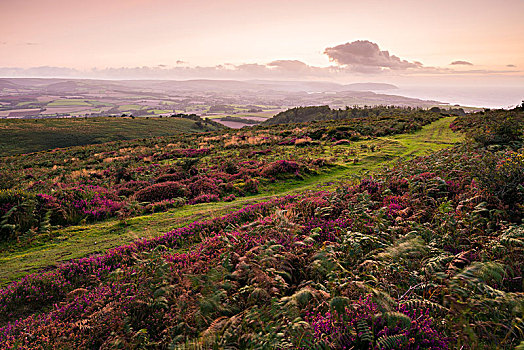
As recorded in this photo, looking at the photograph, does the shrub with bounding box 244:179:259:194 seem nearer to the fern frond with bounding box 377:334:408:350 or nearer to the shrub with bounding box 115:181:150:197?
the shrub with bounding box 115:181:150:197

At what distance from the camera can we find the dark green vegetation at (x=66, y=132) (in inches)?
2591

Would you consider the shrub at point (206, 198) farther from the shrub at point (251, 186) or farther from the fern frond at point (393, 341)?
the fern frond at point (393, 341)

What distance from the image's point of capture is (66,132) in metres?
78.1

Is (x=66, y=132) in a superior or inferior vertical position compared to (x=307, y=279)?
inferior

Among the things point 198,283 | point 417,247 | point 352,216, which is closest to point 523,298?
point 417,247

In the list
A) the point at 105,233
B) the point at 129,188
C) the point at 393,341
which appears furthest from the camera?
the point at 129,188

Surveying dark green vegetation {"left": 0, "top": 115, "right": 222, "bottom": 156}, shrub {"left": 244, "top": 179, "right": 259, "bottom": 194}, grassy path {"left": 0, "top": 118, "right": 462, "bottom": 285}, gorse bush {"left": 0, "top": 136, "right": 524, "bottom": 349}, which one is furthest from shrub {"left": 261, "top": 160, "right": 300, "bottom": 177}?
dark green vegetation {"left": 0, "top": 115, "right": 222, "bottom": 156}

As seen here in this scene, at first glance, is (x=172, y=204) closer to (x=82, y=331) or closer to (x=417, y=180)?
(x=82, y=331)

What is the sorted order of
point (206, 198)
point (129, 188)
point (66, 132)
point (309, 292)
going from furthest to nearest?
point (66, 132) < point (129, 188) < point (206, 198) < point (309, 292)

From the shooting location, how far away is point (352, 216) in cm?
841

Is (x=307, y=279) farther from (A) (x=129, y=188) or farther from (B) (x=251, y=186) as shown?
(A) (x=129, y=188)

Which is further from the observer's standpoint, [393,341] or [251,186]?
[251,186]

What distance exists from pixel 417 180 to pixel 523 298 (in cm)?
772

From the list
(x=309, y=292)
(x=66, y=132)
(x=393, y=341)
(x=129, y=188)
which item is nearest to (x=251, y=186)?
(x=129, y=188)
